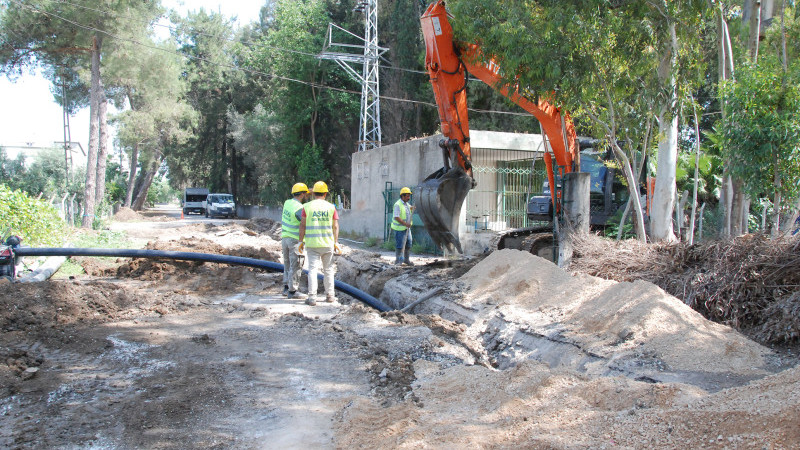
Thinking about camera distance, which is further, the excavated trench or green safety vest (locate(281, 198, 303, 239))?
green safety vest (locate(281, 198, 303, 239))

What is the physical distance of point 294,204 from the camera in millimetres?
10156

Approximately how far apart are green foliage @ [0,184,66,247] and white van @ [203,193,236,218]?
3126cm

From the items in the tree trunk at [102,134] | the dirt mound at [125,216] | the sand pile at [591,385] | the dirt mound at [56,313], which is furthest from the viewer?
the dirt mound at [125,216]

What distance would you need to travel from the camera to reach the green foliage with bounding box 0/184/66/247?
12484 millimetres

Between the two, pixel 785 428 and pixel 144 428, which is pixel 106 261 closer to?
pixel 144 428

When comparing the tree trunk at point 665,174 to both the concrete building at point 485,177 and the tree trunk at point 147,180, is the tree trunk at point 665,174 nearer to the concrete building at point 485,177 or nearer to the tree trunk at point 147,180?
the concrete building at point 485,177

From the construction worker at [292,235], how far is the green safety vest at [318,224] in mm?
668

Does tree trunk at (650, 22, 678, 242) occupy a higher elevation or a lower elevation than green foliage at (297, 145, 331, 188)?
lower

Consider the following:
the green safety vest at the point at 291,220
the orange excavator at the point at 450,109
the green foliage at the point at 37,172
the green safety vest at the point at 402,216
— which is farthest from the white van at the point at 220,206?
the orange excavator at the point at 450,109

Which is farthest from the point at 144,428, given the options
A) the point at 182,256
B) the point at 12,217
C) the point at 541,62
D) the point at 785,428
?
the point at 12,217

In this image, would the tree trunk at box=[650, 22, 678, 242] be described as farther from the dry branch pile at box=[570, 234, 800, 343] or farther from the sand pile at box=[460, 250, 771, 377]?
the sand pile at box=[460, 250, 771, 377]

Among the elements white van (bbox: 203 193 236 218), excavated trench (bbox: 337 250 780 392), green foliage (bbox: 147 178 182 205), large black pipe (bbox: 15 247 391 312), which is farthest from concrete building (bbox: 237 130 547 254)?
green foliage (bbox: 147 178 182 205)

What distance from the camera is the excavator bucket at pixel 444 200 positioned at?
9.81 metres

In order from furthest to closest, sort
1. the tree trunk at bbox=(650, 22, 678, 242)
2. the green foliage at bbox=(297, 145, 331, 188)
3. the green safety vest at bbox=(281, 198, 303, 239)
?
the green foliage at bbox=(297, 145, 331, 188) < the tree trunk at bbox=(650, 22, 678, 242) < the green safety vest at bbox=(281, 198, 303, 239)
